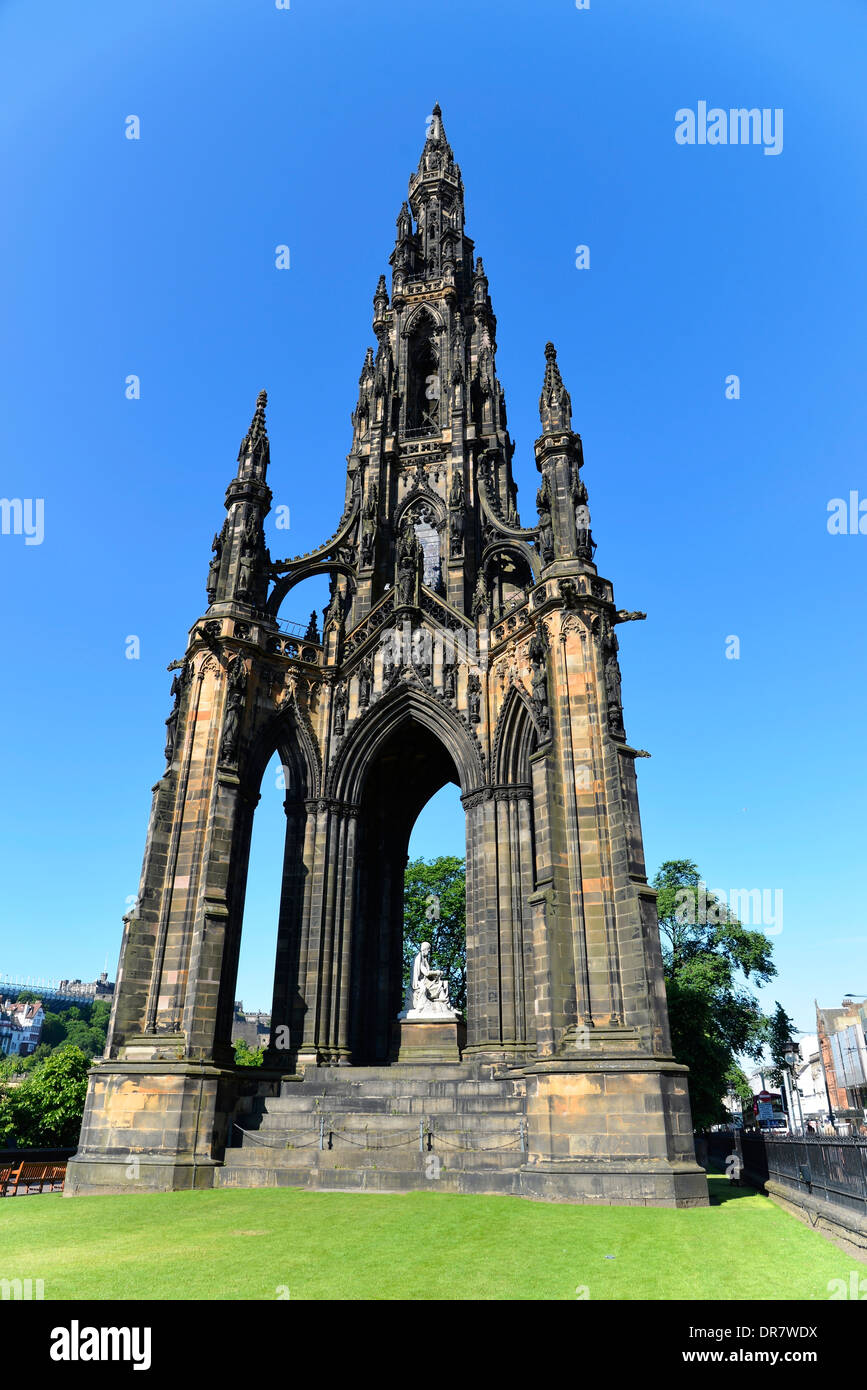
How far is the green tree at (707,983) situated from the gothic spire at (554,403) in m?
23.3

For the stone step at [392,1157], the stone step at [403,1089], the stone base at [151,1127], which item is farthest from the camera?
the stone step at [403,1089]

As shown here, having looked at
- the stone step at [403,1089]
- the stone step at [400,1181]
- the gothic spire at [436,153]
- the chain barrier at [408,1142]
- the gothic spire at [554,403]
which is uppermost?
the gothic spire at [436,153]

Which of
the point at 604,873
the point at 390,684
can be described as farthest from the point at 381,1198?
the point at 390,684

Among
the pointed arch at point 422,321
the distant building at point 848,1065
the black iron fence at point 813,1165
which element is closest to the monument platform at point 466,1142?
the black iron fence at point 813,1165

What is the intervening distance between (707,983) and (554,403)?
1021 inches

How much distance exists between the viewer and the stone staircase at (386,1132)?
14.4 meters

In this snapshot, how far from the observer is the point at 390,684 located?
2458cm

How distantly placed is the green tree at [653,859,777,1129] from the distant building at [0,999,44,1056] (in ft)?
339

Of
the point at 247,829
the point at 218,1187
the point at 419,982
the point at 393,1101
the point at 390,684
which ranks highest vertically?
the point at 390,684

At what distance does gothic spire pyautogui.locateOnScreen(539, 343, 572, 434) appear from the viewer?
22.0m

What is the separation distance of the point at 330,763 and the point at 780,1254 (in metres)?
16.9

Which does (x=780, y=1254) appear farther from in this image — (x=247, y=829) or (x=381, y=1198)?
(x=247, y=829)

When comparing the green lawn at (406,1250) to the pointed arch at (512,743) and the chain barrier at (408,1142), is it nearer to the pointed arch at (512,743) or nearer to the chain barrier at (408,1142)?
the chain barrier at (408,1142)

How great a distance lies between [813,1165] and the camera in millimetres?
13477
